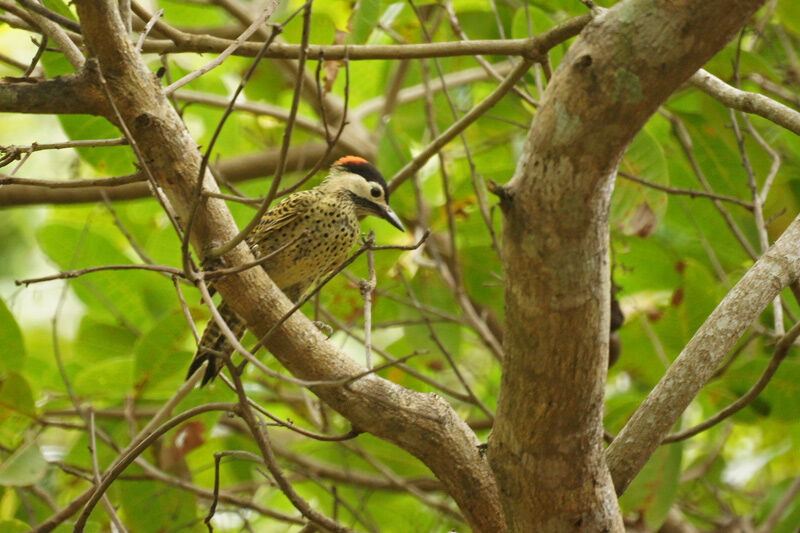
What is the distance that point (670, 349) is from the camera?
3.99 meters

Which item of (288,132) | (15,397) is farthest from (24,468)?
(288,132)

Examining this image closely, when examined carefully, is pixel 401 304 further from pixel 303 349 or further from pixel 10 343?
pixel 303 349

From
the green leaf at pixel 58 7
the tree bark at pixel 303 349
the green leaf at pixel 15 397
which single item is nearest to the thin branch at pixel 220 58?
the tree bark at pixel 303 349

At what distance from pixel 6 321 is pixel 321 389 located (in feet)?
5.33

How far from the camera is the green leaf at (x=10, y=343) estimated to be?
3.32 metres

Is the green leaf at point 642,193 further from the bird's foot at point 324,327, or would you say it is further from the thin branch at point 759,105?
the bird's foot at point 324,327

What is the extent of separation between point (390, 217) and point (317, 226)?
0.31m

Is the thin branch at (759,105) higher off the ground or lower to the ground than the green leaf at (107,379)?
higher

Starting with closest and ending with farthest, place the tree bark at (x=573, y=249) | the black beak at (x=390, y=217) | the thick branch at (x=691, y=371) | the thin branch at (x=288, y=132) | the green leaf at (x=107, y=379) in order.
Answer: the tree bark at (x=573, y=249) < the thin branch at (x=288, y=132) < the thick branch at (x=691, y=371) < the green leaf at (x=107, y=379) < the black beak at (x=390, y=217)

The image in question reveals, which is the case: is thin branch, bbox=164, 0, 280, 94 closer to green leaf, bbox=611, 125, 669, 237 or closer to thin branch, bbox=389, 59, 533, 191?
thin branch, bbox=389, 59, 533, 191

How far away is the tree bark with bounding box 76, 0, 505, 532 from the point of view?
213cm

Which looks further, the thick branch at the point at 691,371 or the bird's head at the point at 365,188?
the bird's head at the point at 365,188

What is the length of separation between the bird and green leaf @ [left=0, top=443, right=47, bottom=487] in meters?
0.80

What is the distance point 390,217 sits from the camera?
3.83m
